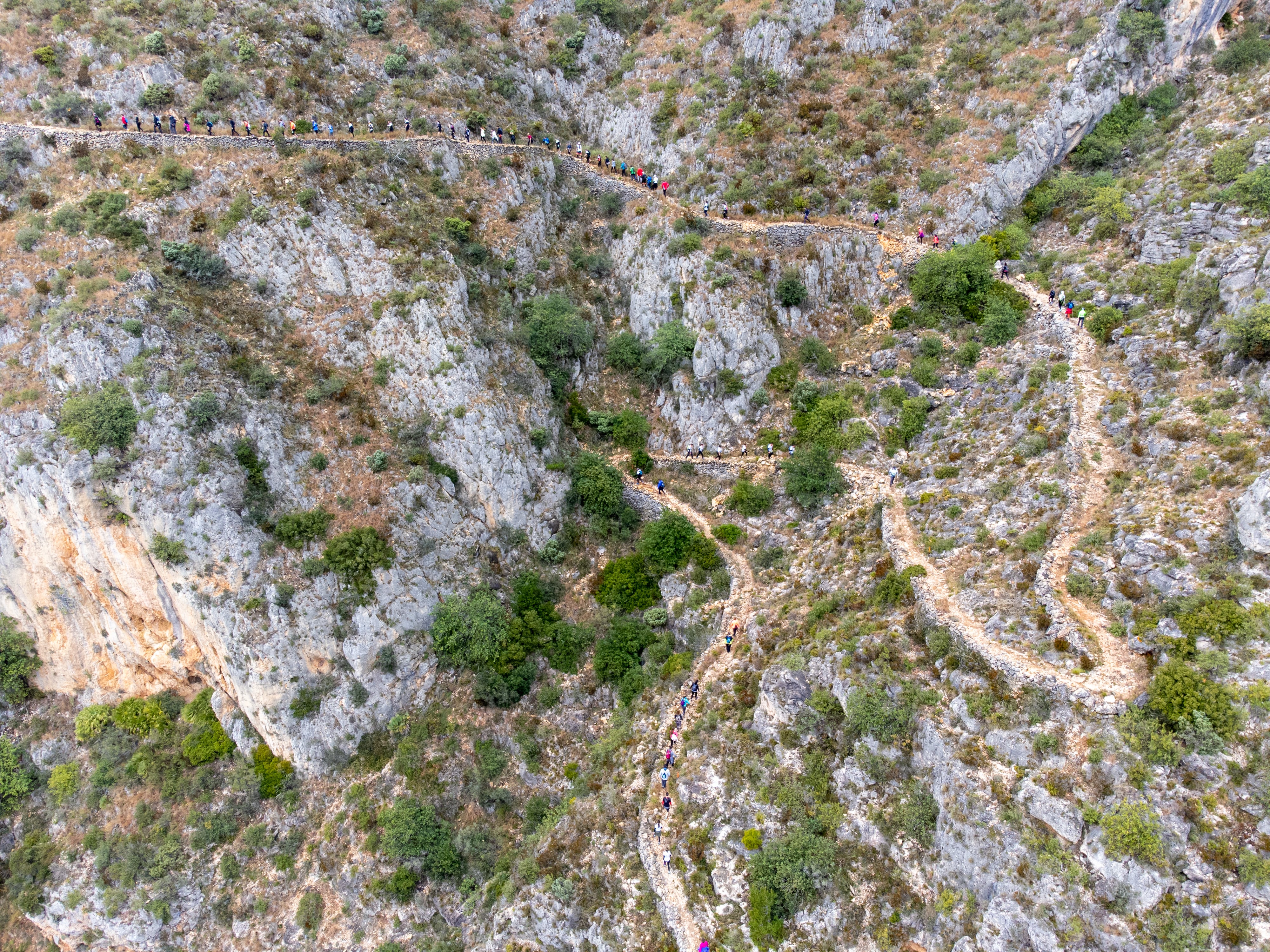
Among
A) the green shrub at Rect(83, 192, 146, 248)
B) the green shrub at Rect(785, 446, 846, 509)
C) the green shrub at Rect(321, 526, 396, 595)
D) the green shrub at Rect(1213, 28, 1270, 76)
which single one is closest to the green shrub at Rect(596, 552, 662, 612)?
the green shrub at Rect(785, 446, 846, 509)

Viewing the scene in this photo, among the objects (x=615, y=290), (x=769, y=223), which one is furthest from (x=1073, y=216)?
(x=615, y=290)

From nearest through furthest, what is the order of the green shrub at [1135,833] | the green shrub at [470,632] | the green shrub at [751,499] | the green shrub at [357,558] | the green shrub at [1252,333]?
the green shrub at [1135,833], the green shrub at [1252,333], the green shrub at [357,558], the green shrub at [470,632], the green shrub at [751,499]

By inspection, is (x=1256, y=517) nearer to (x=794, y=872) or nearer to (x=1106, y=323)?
(x=1106, y=323)

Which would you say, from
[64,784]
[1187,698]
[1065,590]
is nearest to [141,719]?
[64,784]

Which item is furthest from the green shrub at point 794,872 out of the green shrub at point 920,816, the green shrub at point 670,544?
the green shrub at point 670,544

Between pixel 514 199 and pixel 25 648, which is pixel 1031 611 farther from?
pixel 25 648

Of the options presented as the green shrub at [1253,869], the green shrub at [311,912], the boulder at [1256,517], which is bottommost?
the green shrub at [1253,869]

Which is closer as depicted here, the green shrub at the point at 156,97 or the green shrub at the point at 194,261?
the green shrub at the point at 194,261

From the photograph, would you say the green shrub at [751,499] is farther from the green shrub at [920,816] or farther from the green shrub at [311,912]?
the green shrub at [311,912]
